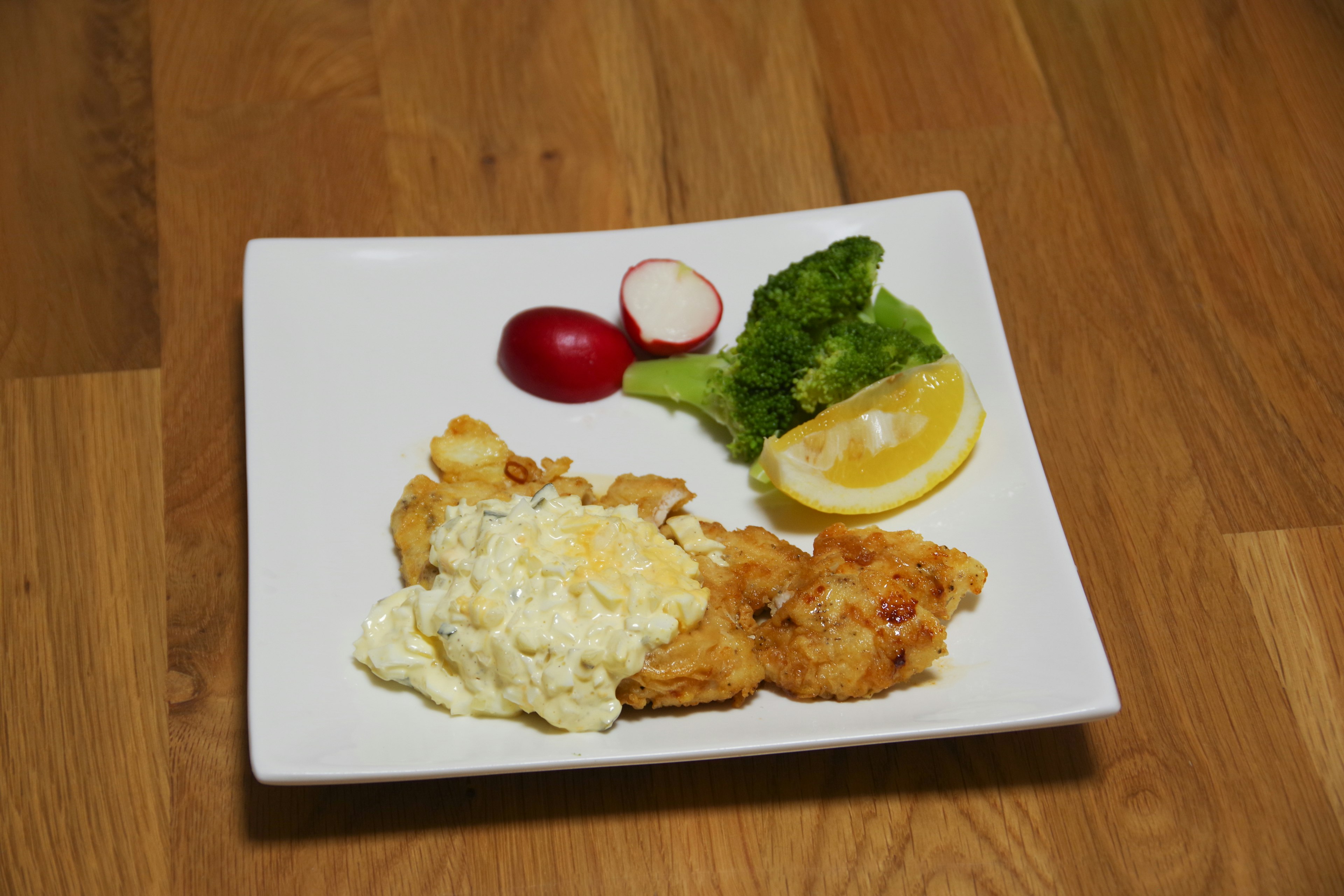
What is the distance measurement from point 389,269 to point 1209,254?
341 centimetres

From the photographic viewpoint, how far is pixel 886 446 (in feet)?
11.2

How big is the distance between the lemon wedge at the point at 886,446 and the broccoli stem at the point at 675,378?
405mm

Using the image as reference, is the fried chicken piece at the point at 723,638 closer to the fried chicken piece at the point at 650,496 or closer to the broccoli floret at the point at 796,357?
the fried chicken piece at the point at 650,496

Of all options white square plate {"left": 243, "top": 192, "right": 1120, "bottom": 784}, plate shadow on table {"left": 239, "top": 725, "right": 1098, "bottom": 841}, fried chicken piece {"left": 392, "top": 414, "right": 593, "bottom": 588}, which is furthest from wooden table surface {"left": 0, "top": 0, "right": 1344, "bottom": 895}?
fried chicken piece {"left": 392, "top": 414, "right": 593, "bottom": 588}

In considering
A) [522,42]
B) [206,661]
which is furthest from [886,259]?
[206,661]

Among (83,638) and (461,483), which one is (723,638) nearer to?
(461,483)

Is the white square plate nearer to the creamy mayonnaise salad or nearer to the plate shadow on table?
the creamy mayonnaise salad

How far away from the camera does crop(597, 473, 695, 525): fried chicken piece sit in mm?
3303

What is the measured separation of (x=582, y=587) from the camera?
9.36 feet

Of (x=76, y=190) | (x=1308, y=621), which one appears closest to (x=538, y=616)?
(x=1308, y=621)

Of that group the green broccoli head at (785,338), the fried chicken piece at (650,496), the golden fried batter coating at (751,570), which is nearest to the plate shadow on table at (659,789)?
the golden fried batter coating at (751,570)

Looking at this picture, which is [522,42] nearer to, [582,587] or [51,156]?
[51,156]

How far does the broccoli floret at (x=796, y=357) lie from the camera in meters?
3.55

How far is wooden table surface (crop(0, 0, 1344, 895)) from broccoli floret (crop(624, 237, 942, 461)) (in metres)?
0.91
